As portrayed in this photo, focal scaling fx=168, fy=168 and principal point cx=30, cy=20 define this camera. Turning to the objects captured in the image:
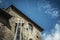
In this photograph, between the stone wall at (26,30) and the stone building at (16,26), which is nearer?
the stone building at (16,26)

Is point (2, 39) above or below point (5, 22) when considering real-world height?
below

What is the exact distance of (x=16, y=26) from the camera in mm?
23094

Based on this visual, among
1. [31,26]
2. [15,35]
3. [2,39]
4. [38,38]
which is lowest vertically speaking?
[2,39]

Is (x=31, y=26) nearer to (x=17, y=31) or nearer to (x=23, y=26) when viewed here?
(x=23, y=26)

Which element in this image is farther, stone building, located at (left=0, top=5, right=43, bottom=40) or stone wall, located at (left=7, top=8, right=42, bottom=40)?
stone wall, located at (left=7, top=8, right=42, bottom=40)

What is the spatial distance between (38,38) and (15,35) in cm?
534

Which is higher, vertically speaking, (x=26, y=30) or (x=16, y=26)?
(x=26, y=30)

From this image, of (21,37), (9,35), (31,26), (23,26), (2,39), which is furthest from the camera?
(31,26)

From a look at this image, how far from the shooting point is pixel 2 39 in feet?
62.6

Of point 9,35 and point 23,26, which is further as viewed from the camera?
point 23,26

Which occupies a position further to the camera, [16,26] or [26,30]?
[26,30]

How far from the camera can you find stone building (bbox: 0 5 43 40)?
20.6 m

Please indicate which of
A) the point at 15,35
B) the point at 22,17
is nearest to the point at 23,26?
the point at 22,17

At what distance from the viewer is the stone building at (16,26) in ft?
67.6
